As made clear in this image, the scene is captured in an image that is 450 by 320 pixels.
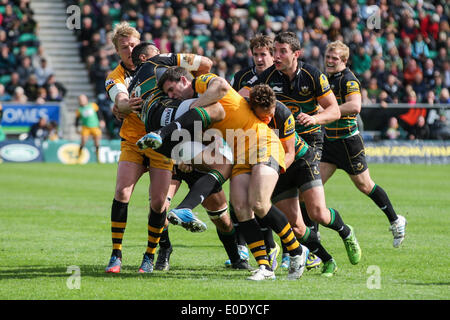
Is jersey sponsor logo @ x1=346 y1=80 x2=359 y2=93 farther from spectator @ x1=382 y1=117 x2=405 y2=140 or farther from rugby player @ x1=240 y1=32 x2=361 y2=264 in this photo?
spectator @ x1=382 y1=117 x2=405 y2=140

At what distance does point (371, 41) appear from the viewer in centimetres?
2875

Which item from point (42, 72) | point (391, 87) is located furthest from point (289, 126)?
point (391, 87)

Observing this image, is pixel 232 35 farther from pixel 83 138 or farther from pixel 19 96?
pixel 19 96

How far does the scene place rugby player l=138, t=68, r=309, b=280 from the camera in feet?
23.8

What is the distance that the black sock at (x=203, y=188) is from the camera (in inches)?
283

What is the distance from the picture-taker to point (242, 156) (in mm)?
7449

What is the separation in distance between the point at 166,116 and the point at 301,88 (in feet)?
5.78

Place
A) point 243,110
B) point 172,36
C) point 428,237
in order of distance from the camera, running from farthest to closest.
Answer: point 172,36, point 428,237, point 243,110

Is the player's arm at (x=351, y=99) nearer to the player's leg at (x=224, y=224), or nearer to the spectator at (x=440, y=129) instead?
the player's leg at (x=224, y=224)

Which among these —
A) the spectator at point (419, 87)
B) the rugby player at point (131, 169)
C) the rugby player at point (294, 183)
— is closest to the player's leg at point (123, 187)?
the rugby player at point (131, 169)

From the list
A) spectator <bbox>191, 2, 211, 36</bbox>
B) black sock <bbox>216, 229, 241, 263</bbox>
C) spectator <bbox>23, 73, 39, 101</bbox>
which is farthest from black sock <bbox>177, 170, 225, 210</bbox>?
spectator <bbox>191, 2, 211, 36</bbox>
